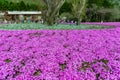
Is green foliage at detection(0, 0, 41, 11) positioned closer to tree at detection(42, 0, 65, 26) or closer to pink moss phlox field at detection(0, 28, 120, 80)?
tree at detection(42, 0, 65, 26)

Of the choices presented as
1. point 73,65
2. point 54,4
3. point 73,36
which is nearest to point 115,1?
point 54,4

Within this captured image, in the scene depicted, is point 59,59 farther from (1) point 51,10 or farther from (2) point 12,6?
(2) point 12,6

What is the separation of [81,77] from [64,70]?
446 mm

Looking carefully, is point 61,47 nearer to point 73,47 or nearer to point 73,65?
point 73,47

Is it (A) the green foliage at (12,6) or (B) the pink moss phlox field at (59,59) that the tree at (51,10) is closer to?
(B) the pink moss phlox field at (59,59)

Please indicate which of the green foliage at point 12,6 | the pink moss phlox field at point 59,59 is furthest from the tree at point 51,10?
the green foliage at point 12,6

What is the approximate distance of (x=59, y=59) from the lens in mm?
5516

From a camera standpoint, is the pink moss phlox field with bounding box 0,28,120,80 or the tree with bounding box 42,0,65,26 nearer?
the pink moss phlox field with bounding box 0,28,120,80

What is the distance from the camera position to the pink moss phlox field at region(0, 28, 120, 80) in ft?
16.2

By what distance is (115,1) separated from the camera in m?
40.1

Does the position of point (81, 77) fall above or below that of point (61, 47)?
below

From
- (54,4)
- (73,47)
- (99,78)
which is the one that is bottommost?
(99,78)

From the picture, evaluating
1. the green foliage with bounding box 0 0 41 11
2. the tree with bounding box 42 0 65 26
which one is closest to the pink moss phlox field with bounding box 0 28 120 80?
the tree with bounding box 42 0 65 26

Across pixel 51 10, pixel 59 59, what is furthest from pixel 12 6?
pixel 59 59
